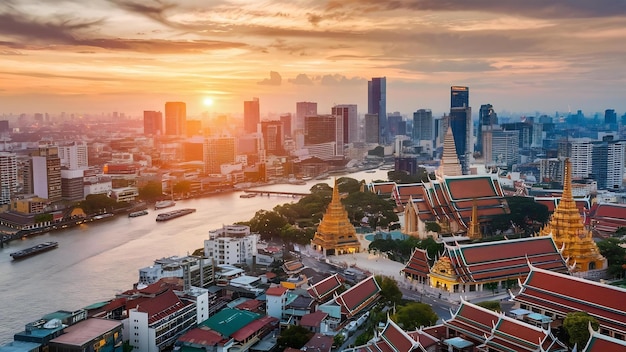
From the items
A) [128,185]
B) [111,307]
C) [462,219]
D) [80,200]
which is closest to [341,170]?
[128,185]

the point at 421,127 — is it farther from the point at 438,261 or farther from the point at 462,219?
the point at 438,261

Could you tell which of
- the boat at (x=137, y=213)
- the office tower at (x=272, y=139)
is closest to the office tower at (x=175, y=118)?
the office tower at (x=272, y=139)

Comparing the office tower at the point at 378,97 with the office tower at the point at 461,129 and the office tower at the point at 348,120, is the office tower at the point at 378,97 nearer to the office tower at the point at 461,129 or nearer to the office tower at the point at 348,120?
the office tower at the point at 348,120

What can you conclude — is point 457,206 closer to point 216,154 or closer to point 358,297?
point 358,297

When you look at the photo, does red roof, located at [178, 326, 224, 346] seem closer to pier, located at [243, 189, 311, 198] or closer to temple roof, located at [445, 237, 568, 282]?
temple roof, located at [445, 237, 568, 282]

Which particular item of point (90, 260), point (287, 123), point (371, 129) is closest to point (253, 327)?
point (90, 260)
